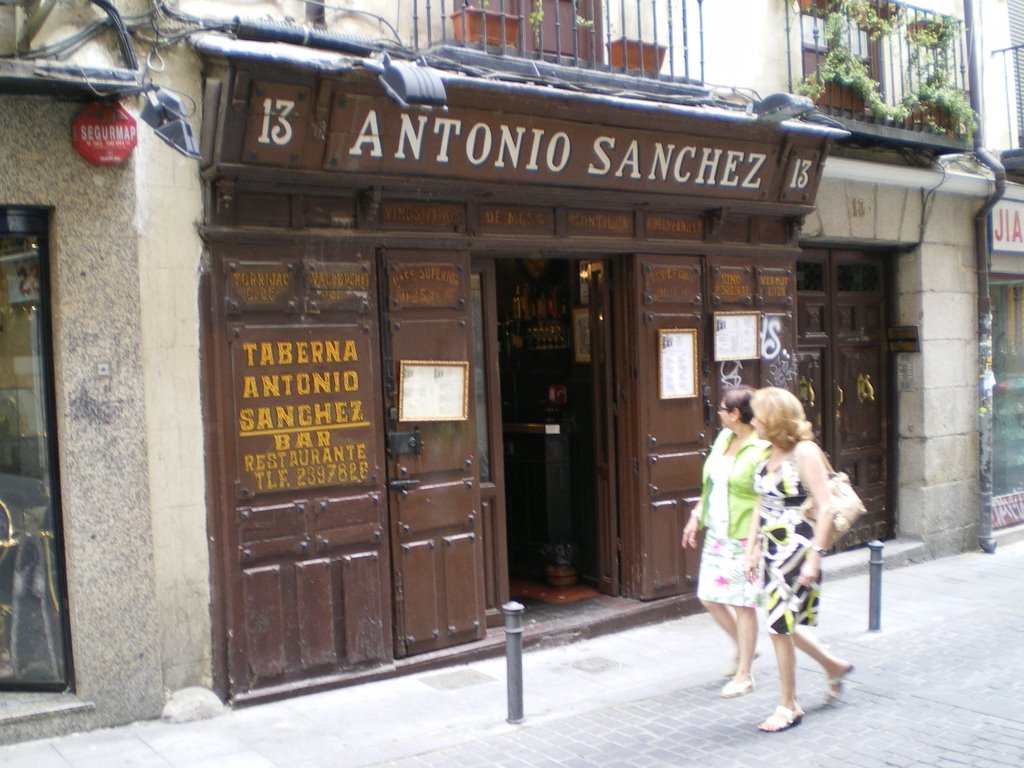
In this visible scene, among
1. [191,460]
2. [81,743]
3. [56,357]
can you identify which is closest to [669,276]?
[191,460]

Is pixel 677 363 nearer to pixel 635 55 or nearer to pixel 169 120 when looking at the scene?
pixel 635 55

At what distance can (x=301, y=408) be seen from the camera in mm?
6316

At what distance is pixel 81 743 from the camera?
5496mm

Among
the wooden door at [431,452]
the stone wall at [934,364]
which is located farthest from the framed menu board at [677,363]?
the stone wall at [934,364]

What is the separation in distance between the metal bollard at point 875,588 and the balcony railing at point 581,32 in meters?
3.73

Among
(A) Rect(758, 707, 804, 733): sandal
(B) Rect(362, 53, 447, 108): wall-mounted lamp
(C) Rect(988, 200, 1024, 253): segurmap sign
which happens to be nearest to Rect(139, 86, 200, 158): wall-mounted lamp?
(B) Rect(362, 53, 447, 108): wall-mounted lamp

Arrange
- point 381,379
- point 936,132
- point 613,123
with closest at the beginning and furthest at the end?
point 381,379 < point 613,123 < point 936,132

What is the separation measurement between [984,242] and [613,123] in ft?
17.8

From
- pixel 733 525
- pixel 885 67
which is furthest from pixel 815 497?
pixel 885 67

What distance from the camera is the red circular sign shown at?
18.2ft

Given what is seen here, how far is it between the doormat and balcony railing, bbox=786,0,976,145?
4.54 meters

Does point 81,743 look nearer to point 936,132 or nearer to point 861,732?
point 861,732

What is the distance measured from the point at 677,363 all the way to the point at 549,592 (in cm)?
210

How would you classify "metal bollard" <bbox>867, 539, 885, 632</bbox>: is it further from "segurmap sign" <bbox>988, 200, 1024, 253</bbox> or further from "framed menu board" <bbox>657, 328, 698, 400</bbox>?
"segurmap sign" <bbox>988, 200, 1024, 253</bbox>
